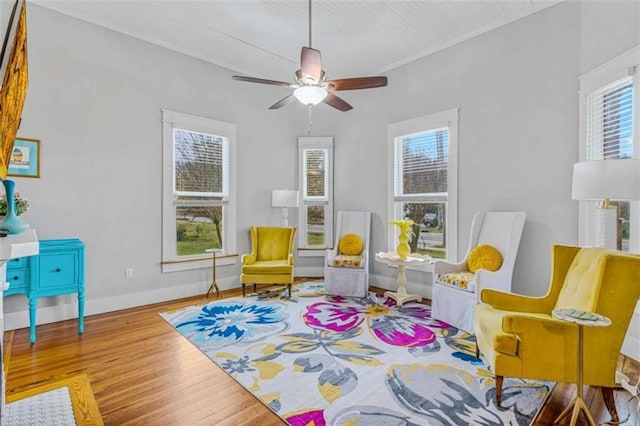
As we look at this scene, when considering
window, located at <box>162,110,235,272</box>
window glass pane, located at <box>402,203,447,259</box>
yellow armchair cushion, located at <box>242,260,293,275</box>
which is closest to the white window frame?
window glass pane, located at <box>402,203,447,259</box>

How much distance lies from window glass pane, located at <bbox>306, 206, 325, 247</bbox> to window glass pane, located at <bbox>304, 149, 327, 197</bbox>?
0.26 metres

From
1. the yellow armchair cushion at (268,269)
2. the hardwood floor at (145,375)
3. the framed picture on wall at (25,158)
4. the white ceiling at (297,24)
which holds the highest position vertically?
the white ceiling at (297,24)

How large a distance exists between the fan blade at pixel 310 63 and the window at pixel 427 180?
223 centimetres

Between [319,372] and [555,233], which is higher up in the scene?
[555,233]

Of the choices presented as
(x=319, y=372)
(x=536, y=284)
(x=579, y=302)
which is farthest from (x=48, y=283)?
(x=536, y=284)

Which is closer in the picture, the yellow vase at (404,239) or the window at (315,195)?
the yellow vase at (404,239)

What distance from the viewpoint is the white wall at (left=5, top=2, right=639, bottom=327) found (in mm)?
3270

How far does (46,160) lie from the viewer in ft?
11.2

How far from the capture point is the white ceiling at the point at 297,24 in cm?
339

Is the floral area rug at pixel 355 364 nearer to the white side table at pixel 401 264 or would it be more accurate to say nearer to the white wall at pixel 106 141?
the white side table at pixel 401 264

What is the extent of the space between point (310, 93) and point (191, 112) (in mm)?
2411

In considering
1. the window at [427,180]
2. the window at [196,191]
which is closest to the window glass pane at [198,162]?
the window at [196,191]

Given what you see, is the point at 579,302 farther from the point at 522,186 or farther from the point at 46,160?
the point at 46,160

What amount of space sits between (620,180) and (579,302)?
2.70ft
